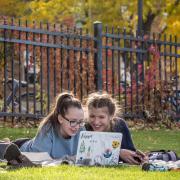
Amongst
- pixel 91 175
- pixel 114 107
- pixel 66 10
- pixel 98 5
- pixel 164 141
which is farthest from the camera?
pixel 66 10

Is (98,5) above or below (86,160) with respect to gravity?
above

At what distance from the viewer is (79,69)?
13.8 m

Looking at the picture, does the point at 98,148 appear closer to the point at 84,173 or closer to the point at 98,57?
the point at 84,173

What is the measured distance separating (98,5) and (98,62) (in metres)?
12.3

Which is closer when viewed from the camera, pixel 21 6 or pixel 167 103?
pixel 167 103

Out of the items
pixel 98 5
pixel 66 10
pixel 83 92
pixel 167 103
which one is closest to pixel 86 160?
pixel 83 92

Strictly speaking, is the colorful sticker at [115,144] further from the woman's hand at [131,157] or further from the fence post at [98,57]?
the fence post at [98,57]

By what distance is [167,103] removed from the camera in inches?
595

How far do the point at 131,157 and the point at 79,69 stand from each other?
6.29 metres

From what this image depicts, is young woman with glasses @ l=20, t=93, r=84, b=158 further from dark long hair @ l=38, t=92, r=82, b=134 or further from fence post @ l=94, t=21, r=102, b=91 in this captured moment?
fence post @ l=94, t=21, r=102, b=91

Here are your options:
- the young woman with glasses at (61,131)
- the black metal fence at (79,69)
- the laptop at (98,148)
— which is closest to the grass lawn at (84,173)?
the laptop at (98,148)

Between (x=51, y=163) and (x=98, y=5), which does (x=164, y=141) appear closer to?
(x=51, y=163)

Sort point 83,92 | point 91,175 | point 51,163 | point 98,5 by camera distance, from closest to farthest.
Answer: point 91,175, point 51,163, point 83,92, point 98,5

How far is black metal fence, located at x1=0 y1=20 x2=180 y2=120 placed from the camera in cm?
1266
